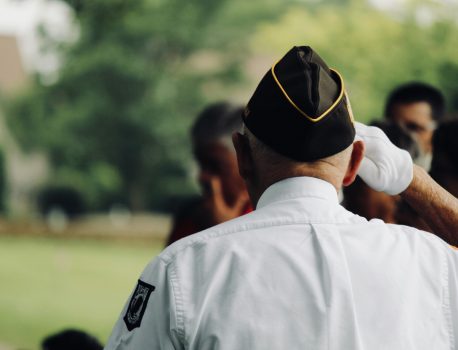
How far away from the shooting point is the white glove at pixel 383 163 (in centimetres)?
227

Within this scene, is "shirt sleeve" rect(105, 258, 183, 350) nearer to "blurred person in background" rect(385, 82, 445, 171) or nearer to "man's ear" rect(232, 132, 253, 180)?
"man's ear" rect(232, 132, 253, 180)

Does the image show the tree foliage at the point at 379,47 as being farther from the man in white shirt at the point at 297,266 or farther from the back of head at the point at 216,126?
the man in white shirt at the point at 297,266

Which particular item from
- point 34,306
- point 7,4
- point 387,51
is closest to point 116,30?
point 387,51

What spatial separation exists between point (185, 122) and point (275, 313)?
42.3 meters

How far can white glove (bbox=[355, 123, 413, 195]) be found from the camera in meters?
2.27

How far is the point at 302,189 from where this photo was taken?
1894 mm

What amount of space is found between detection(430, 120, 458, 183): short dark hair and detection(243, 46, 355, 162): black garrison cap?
4.18 feet

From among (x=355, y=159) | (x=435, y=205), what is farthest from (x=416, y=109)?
(x=355, y=159)

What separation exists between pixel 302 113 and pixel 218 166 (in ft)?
6.21

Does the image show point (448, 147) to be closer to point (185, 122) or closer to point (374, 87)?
point (374, 87)

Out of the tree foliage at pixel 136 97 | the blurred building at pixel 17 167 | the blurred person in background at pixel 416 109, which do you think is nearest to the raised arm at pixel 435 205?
the blurred person in background at pixel 416 109

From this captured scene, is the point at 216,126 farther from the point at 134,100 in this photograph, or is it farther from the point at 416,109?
the point at 134,100

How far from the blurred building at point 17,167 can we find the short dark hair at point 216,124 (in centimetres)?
3977

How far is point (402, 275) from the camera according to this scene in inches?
73.0
